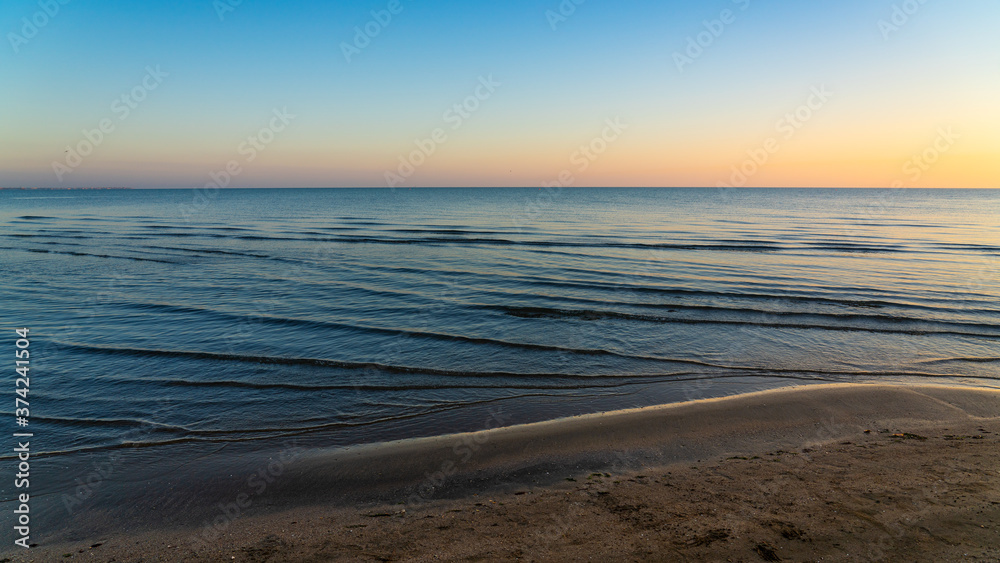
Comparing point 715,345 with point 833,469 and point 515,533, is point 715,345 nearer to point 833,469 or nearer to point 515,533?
point 833,469

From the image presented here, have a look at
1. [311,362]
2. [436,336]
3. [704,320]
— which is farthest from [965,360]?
[311,362]

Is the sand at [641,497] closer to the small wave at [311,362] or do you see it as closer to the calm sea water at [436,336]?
the calm sea water at [436,336]

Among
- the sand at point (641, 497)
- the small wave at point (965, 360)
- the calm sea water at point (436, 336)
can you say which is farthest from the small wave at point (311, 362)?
the small wave at point (965, 360)

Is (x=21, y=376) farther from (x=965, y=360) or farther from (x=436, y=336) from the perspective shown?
(x=965, y=360)

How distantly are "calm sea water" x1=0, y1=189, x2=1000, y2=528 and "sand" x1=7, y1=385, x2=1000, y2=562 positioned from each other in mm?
1424

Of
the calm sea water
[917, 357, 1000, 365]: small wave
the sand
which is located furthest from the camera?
[917, 357, 1000, 365]: small wave

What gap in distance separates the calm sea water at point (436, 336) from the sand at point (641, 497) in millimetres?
1424

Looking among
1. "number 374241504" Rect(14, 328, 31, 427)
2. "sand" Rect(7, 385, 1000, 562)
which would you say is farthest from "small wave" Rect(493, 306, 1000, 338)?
"number 374241504" Rect(14, 328, 31, 427)

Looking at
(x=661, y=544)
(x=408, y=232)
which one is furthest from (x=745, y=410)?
(x=408, y=232)

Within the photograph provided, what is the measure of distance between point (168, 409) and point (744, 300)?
730 inches

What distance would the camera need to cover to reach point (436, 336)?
14398mm

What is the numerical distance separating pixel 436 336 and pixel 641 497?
30.2 ft

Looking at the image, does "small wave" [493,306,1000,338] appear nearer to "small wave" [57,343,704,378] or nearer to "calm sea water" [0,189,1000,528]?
"calm sea water" [0,189,1000,528]

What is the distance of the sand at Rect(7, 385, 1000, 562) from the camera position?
496 cm
